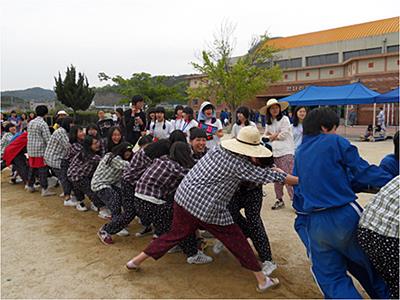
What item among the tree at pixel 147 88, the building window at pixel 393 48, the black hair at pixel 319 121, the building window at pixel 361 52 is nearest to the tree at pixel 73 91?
the tree at pixel 147 88

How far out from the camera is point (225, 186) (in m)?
2.83

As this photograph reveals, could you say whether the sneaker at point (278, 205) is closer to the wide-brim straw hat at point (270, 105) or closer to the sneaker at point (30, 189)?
the wide-brim straw hat at point (270, 105)

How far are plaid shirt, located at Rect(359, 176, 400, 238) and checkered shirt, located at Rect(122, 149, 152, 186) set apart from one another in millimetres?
2352

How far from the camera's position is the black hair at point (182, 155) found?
3.45 m

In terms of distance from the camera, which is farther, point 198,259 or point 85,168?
point 85,168

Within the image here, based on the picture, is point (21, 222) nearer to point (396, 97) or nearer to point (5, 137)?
point (5, 137)

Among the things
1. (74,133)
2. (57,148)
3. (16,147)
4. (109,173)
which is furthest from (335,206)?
(16,147)

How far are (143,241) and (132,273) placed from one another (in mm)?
850

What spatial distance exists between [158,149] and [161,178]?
0.43 metres

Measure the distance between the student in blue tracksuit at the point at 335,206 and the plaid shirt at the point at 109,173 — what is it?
262 centimetres

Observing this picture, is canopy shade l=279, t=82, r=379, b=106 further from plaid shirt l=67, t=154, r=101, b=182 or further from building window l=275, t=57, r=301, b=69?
building window l=275, t=57, r=301, b=69

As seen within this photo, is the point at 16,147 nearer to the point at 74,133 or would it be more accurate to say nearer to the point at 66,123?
the point at 66,123

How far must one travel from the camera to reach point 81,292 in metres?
3.00

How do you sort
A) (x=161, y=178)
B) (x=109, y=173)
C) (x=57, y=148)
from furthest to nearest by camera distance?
(x=57, y=148), (x=109, y=173), (x=161, y=178)
